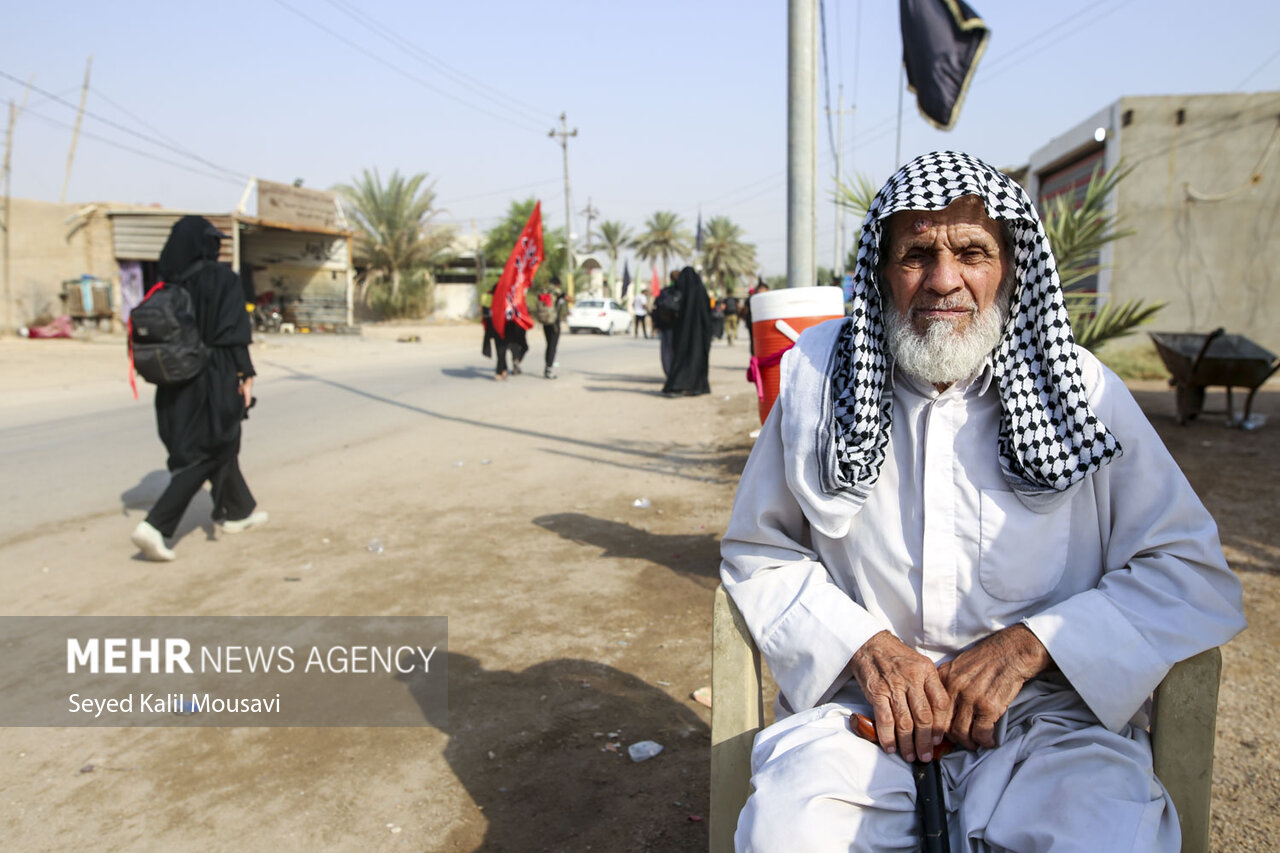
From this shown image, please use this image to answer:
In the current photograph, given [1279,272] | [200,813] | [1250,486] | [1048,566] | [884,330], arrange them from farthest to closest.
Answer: [1279,272] < [1250,486] < [200,813] < [884,330] < [1048,566]

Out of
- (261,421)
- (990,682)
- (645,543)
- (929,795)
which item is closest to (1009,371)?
(990,682)

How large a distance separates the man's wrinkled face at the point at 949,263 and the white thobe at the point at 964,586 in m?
0.15

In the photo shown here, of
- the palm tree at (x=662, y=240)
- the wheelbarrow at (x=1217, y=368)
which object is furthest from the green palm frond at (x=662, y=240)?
the wheelbarrow at (x=1217, y=368)

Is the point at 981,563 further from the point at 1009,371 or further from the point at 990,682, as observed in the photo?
the point at 1009,371

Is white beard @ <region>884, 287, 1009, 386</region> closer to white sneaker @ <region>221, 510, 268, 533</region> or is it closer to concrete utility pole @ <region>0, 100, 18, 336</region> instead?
white sneaker @ <region>221, 510, 268, 533</region>

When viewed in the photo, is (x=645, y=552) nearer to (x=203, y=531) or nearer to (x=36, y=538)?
(x=203, y=531)

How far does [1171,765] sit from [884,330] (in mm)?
998

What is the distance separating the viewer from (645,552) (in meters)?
5.08

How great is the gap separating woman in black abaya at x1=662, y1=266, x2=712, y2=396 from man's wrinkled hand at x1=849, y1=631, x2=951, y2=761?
11306 mm

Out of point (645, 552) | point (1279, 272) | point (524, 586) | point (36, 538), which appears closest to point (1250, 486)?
point (645, 552)

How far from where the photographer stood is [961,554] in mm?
1893

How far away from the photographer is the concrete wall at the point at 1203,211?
581 inches

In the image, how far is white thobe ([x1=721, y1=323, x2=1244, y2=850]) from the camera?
1.68 m

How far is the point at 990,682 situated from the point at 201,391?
460cm
